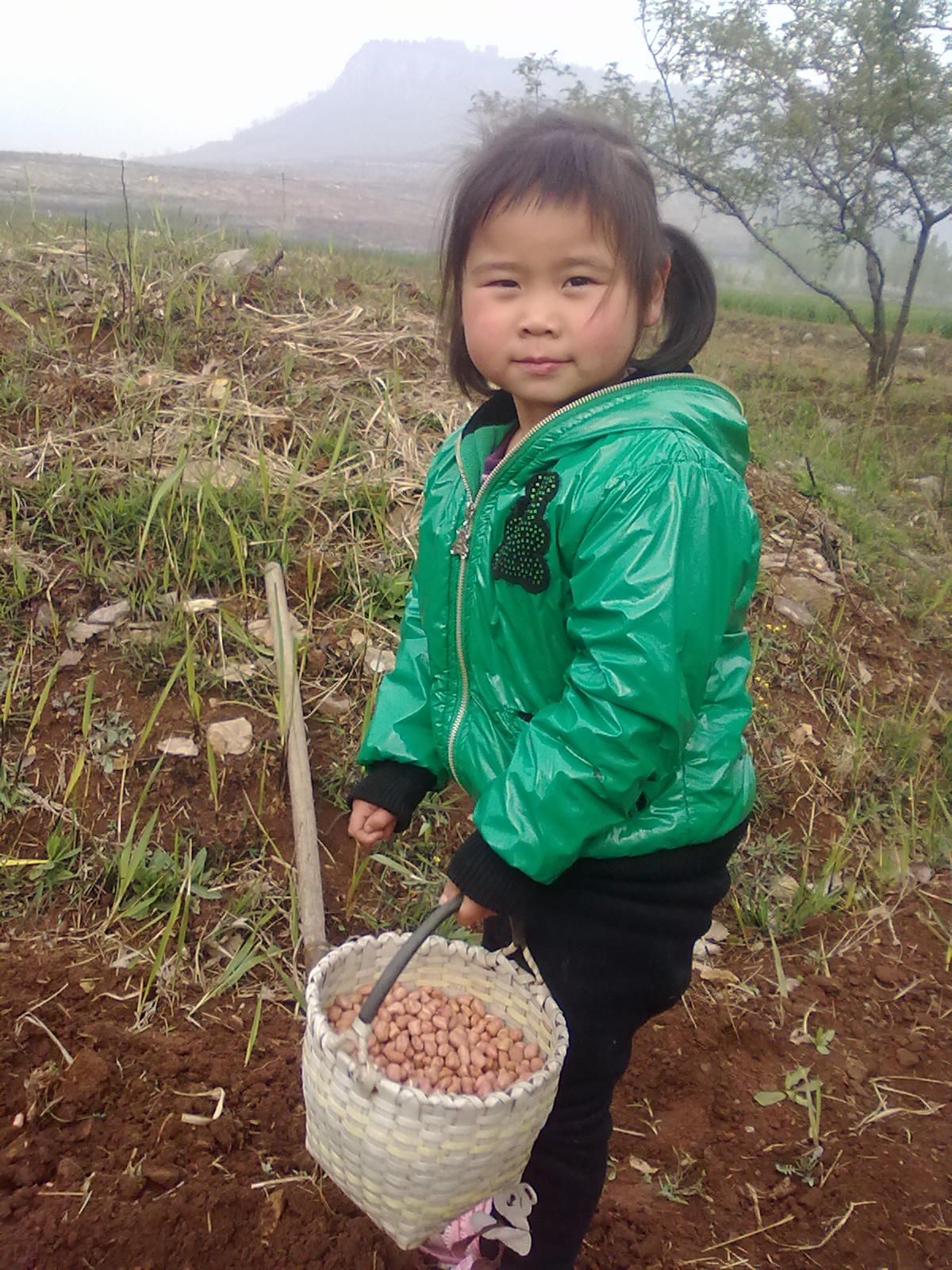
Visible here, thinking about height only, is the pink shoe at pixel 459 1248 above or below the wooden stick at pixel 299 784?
below

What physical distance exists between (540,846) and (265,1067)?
1.05 m

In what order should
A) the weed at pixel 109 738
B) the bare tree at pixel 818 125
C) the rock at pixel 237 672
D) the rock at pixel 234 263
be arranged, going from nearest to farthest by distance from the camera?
1. the weed at pixel 109 738
2. the rock at pixel 237 672
3. the rock at pixel 234 263
4. the bare tree at pixel 818 125

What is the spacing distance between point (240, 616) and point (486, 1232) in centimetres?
173

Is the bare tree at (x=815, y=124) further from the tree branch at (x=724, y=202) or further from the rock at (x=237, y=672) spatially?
the rock at (x=237, y=672)

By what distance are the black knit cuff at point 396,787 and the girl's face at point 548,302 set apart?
0.60m

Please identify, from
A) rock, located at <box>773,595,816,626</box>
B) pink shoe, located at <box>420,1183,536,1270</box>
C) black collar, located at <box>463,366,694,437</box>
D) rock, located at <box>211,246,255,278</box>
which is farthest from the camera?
rock, located at <box>211,246,255,278</box>

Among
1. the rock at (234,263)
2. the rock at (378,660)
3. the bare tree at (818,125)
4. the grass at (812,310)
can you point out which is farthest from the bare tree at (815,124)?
the rock at (378,660)

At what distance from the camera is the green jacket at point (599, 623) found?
1.05 metres

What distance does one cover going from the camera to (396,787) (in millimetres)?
1469

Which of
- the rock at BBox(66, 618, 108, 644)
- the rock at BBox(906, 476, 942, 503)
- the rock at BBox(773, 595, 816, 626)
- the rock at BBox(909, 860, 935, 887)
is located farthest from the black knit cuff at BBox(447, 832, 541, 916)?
the rock at BBox(906, 476, 942, 503)

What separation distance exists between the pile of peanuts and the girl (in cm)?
10

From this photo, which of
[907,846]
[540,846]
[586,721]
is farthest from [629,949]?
[907,846]

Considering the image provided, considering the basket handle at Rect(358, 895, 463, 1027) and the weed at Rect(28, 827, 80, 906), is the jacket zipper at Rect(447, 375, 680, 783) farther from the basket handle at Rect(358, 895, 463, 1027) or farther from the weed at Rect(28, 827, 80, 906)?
the weed at Rect(28, 827, 80, 906)

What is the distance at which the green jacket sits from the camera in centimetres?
105
